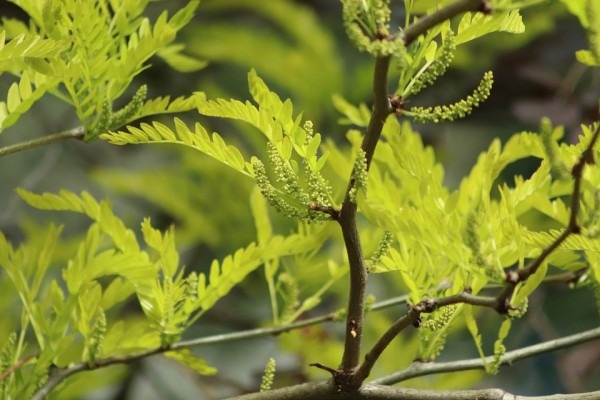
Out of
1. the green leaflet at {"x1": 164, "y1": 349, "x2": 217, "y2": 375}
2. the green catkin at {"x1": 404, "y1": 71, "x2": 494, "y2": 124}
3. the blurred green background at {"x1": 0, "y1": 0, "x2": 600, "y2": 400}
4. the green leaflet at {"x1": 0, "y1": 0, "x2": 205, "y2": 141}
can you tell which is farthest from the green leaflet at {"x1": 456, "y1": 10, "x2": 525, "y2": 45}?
the blurred green background at {"x1": 0, "y1": 0, "x2": 600, "y2": 400}

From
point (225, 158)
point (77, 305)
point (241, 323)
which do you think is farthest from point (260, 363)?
point (225, 158)

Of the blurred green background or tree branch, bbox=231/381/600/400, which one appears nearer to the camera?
tree branch, bbox=231/381/600/400

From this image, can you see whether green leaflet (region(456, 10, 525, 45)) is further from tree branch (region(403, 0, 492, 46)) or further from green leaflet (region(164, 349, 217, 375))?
green leaflet (region(164, 349, 217, 375))

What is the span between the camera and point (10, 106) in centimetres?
46

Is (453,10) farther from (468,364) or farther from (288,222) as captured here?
(288,222)

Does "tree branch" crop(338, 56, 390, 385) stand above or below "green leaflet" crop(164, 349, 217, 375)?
above

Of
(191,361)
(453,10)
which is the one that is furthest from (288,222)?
(453,10)

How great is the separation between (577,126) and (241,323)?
0.49 metres

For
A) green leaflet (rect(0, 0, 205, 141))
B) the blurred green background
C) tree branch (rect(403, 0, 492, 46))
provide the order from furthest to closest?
the blurred green background
green leaflet (rect(0, 0, 205, 141))
tree branch (rect(403, 0, 492, 46))

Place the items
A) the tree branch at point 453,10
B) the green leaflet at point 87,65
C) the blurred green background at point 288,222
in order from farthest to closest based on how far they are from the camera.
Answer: the blurred green background at point 288,222, the green leaflet at point 87,65, the tree branch at point 453,10

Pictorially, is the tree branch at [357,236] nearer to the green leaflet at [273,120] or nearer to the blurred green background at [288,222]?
the green leaflet at [273,120]

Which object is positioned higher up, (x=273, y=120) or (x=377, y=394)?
(x=273, y=120)

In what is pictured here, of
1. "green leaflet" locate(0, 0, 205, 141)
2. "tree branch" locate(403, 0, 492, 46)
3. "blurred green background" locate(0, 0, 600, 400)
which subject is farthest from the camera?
"blurred green background" locate(0, 0, 600, 400)

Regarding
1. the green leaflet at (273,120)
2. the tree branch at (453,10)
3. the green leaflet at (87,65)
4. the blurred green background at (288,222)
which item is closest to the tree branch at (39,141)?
the green leaflet at (87,65)
